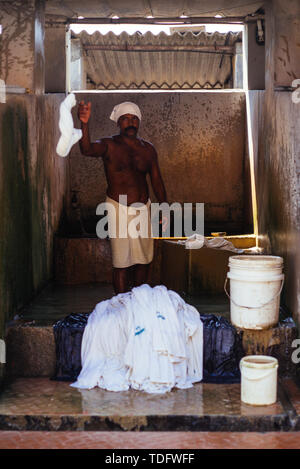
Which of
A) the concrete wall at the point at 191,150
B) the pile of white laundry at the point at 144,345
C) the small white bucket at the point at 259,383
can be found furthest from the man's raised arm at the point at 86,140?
the concrete wall at the point at 191,150

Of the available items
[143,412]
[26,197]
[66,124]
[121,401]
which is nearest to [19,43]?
[26,197]

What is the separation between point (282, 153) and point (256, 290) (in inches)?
65.9

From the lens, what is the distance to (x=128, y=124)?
6156 mm

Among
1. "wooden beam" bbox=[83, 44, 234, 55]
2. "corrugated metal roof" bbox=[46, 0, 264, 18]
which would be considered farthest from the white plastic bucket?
"wooden beam" bbox=[83, 44, 234, 55]

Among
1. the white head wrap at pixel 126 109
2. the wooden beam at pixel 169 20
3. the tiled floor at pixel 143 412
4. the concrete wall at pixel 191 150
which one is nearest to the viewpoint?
the tiled floor at pixel 143 412

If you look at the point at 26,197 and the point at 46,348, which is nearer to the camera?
the point at 46,348

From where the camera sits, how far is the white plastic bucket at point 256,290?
5.06 metres

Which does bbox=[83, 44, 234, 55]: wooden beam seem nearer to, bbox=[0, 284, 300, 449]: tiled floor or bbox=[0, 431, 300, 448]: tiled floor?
bbox=[0, 284, 300, 449]: tiled floor

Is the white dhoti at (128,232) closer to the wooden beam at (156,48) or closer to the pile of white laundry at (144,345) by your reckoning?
the pile of white laundry at (144,345)

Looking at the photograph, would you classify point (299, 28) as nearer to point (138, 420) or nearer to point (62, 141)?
point (62, 141)

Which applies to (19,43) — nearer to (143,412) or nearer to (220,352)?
(220,352)

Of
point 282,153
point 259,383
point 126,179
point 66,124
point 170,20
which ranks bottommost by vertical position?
point 259,383

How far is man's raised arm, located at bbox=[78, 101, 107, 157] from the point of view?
17.8ft

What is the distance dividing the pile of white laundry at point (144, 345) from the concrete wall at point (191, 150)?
4.49 metres
